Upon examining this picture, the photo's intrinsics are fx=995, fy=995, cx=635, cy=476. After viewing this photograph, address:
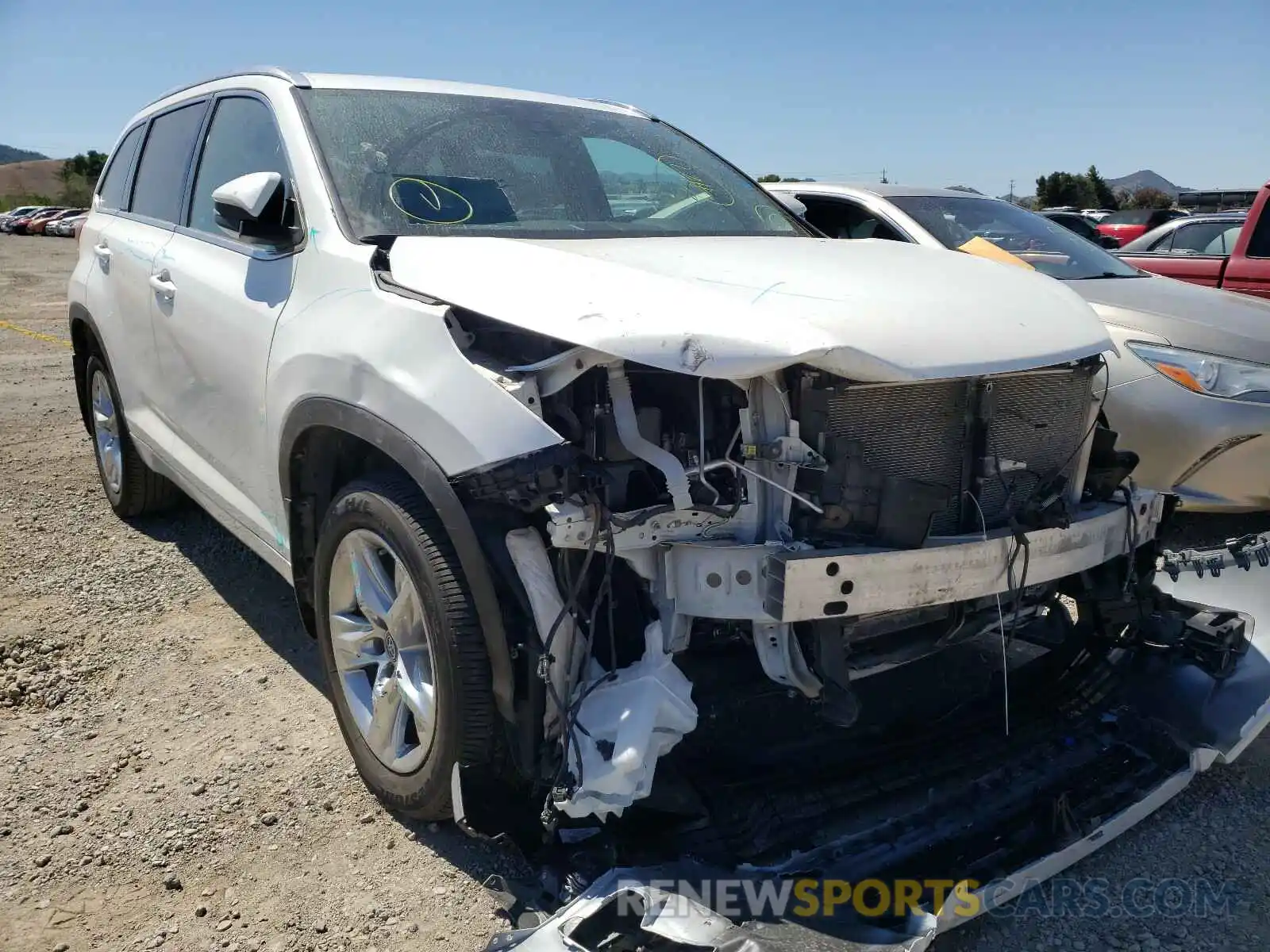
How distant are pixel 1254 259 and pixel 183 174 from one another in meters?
7.33

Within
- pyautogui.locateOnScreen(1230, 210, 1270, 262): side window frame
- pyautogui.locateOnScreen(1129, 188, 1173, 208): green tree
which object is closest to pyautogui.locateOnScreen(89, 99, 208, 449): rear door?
pyautogui.locateOnScreen(1230, 210, 1270, 262): side window frame

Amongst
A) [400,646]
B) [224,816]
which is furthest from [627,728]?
[224,816]

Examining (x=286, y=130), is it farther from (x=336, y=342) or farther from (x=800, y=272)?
(x=800, y=272)

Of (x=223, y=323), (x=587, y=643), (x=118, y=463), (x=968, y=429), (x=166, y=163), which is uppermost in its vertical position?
(x=166, y=163)

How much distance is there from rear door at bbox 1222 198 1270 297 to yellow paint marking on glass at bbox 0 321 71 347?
12163mm

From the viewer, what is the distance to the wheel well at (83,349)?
491 cm

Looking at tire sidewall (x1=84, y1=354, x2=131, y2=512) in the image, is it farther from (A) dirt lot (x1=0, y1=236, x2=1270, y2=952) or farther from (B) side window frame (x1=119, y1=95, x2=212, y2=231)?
(B) side window frame (x1=119, y1=95, x2=212, y2=231)

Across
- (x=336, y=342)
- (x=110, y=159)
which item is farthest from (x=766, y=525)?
(x=110, y=159)

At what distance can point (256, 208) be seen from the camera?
9.32 ft

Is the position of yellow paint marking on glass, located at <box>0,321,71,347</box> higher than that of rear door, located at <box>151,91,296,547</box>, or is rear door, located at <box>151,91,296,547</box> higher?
rear door, located at <box>151,91,296,547</box>

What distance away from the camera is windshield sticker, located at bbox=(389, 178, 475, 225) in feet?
9.66

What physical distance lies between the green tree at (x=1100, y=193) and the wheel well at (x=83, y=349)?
4369 centimetres

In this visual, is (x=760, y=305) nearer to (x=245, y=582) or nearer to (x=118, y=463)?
(x=245, y=582)

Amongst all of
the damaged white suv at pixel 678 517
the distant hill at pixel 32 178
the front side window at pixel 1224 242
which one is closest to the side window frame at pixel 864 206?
the damaged white suv at pixel 678 517
